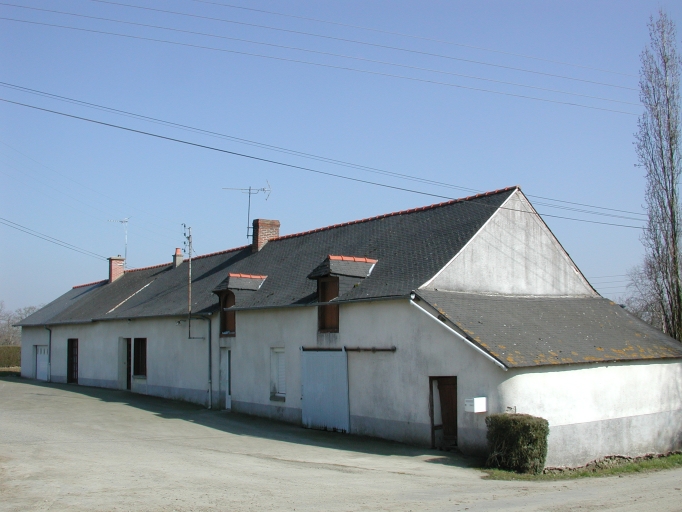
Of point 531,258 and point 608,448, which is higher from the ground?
point 531,258

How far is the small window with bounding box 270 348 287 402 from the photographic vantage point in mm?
21547

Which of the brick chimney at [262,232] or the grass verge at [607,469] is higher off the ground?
the brick chimney at [262,232]

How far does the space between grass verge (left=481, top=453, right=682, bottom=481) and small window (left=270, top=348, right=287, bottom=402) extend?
8.82 metres

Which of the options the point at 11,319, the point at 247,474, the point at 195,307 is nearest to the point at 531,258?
the point at 247,474

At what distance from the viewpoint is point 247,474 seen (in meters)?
12.9

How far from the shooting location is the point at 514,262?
763 inches

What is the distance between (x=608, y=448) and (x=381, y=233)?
9.09 meters

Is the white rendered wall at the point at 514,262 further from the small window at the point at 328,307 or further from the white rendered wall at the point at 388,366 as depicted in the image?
the small window at the point at 328,307

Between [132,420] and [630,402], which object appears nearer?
[630,402]

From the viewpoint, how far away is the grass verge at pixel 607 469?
13.6 m

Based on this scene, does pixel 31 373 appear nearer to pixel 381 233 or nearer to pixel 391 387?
pixel 381 233

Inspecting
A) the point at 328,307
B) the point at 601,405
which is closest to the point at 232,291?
the point at 328,307

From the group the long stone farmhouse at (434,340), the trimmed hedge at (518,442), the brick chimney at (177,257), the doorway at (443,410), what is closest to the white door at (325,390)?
the long stone farmhouse at (434,340)

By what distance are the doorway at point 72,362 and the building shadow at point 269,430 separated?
5.40 m
